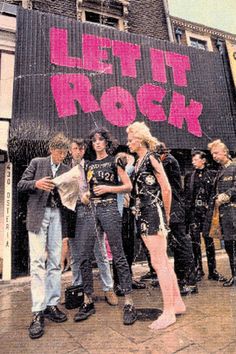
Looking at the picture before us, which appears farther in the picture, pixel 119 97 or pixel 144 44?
pixel 144 44

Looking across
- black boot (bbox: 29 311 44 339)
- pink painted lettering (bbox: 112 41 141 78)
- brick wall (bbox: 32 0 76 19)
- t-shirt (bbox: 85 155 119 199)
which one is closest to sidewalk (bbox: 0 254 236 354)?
black boot (bbox: 29 311 44 339)

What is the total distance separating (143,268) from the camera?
6203 mm

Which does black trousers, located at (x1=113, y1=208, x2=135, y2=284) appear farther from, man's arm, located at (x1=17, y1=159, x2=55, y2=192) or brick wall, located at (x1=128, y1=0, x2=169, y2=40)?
brick wall, located at (x1=128, y1=0, x2=169, y2=40)

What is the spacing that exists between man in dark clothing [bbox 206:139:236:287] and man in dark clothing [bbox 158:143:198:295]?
60 centimetres

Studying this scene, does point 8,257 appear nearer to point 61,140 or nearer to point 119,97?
point 61,140

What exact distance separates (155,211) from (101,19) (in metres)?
8.76

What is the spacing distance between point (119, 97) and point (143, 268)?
419 cm

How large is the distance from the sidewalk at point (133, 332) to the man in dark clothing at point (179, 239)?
22 cm

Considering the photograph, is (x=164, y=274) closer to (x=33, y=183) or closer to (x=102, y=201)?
(x=102, y=201)

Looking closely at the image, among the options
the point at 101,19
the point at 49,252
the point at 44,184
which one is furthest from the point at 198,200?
the point at 101,19

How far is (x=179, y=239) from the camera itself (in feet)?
12.8

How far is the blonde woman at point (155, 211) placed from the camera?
283 cm

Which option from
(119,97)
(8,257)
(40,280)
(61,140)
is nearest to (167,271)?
(40,280)

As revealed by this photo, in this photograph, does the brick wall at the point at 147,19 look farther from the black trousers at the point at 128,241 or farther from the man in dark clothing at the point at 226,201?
the black trousers at the point at 128,241
